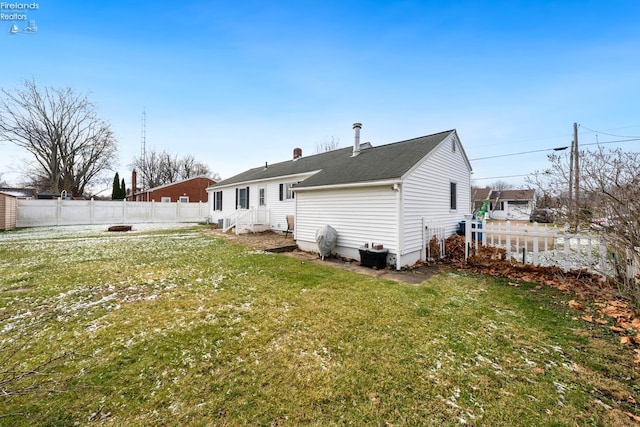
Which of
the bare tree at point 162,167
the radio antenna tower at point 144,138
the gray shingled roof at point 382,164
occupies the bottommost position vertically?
the gray shingled roof at point 382,164

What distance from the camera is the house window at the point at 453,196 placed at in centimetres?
1005

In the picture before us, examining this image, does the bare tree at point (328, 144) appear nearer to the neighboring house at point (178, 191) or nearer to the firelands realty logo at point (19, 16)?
the neighboring house at point (178, 191)

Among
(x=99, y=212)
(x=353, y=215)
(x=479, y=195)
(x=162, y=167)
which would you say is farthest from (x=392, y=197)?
(x=162, y=167)

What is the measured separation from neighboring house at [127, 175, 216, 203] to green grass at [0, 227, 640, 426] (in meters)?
27.1

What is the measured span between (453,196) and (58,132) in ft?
122

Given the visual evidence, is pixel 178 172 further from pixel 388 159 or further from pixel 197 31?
pixel 388 159

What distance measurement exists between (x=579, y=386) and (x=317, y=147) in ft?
110

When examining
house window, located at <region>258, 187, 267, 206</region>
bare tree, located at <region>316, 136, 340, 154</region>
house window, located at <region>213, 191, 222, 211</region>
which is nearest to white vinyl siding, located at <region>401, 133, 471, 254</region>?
house window, located at <region>258, 187, 267, 206</region>

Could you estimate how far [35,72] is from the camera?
22.3m

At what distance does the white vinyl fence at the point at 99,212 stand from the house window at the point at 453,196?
23363mm

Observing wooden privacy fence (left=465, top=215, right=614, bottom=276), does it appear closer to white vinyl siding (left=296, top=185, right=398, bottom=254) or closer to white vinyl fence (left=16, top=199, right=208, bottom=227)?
white vinyl siding (left=296, top=185, right=398, bottom=254)

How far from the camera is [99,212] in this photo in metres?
20.8

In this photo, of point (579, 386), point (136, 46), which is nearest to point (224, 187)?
point (136, 46)

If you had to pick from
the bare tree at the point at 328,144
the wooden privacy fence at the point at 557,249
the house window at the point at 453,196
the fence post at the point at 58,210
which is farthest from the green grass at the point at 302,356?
the bare tree at the point at 328,144
